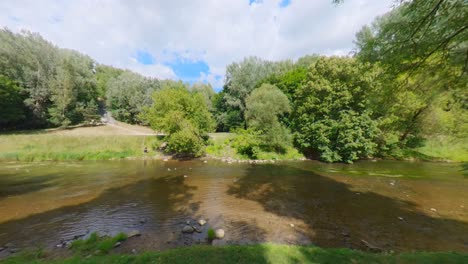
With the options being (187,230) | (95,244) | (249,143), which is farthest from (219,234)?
(249,143)

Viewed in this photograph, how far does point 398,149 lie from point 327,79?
11660 millimetres

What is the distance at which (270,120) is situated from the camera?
911 inches

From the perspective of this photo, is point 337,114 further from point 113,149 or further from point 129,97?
point 129,97

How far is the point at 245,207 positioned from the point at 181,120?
16.7 metres

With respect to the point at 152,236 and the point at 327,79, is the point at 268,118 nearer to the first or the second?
the point at 327,79

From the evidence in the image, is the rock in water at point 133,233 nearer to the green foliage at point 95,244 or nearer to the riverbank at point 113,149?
the green foliage at point 95,244

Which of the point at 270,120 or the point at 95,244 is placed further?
the point at 270,120

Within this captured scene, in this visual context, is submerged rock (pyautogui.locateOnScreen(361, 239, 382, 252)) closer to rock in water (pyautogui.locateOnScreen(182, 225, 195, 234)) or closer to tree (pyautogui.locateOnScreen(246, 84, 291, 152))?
rock in water (pyautogui.locateOnScreen(182, 225, 195, 234))

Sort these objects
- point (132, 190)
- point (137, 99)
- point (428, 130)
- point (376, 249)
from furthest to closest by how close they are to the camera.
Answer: point (137, 99) < point (428, 130) < point (132, 190) < point (376, 249)

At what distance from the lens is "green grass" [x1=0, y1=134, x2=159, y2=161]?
2089 cm

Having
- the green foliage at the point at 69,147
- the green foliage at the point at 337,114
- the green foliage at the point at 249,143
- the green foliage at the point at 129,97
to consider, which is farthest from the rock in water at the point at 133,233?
the green foliage at the point at 129,97

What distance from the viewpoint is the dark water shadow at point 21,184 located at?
1144 centimetres

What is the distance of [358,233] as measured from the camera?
7.15 m

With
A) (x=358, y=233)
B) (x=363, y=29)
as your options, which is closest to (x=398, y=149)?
(x=363, y=29)
